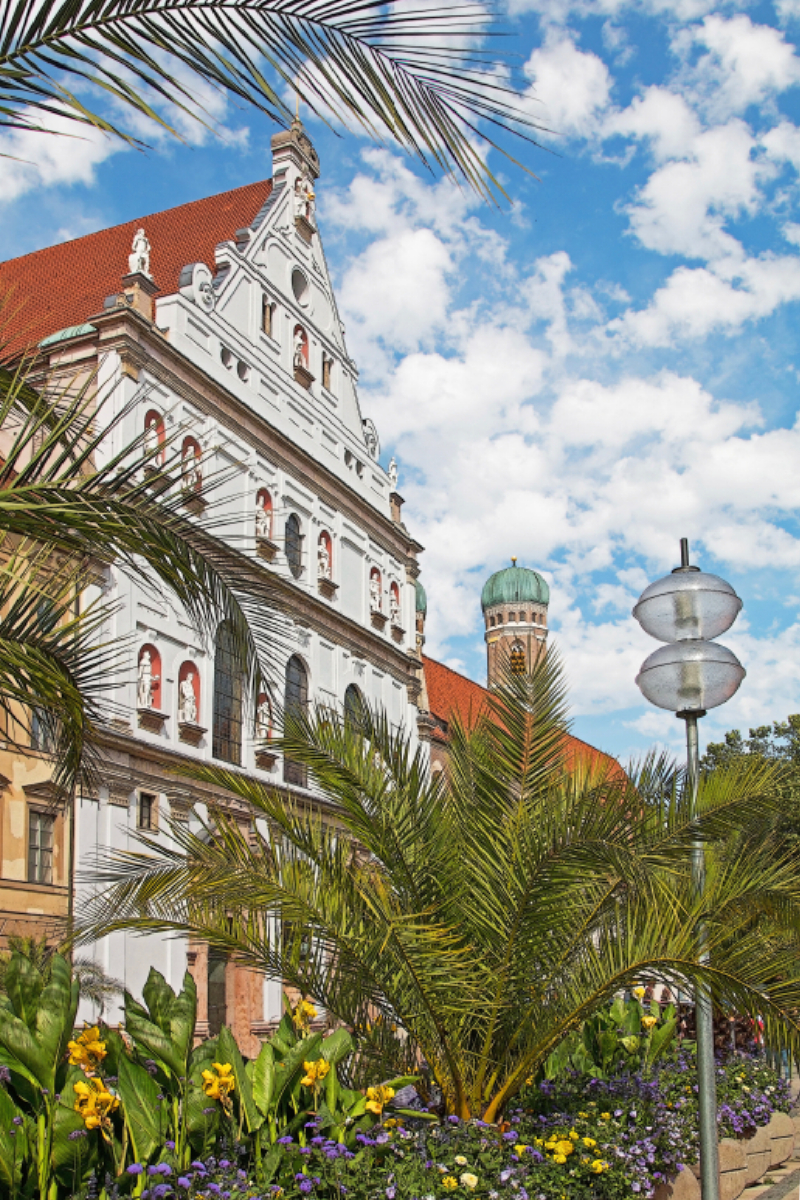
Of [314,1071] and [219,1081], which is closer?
[219,1081]

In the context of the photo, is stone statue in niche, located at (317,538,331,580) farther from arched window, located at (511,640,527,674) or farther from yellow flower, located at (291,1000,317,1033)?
yellow flower, located at (291,1000,317,1033)

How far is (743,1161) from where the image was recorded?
409 inches

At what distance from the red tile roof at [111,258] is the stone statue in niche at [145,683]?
25.1ft

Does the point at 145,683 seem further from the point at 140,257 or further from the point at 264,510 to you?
the point at 140,257

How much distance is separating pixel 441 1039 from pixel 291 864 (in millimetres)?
1397

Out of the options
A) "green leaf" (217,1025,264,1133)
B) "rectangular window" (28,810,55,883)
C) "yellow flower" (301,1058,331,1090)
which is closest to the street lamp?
"yellow flower" (301,1058,331,1090)

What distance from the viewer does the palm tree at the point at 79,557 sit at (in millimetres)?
4422

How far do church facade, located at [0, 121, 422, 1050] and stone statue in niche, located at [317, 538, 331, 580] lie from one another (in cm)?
7

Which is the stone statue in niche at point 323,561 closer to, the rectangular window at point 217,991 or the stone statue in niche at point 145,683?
the stone statue in niche at point 145,683

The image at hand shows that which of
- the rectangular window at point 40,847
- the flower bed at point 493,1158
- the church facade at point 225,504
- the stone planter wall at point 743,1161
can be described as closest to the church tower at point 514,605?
the church facade at point 225,504

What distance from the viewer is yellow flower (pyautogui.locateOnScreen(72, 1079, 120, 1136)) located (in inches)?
212

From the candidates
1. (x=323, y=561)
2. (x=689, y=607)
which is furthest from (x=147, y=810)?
(x=689, y=607)

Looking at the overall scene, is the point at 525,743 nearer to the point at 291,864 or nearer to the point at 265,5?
the point at 291,864

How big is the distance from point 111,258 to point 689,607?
2212 cm
